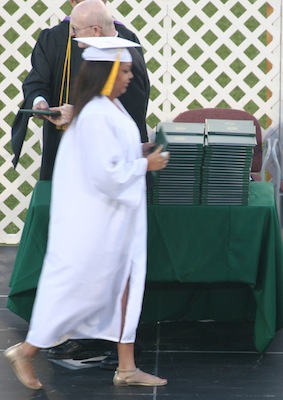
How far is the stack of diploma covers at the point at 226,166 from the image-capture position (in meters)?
4.99

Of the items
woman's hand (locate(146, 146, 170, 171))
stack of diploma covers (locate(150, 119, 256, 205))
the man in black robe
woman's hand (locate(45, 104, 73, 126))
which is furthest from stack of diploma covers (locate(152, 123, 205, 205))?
the man in black robe

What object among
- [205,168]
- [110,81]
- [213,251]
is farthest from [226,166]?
[110,81]

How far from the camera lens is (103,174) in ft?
14.5

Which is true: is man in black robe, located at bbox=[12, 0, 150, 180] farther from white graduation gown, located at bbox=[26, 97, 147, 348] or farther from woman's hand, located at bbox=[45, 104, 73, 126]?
white graduation gown, located at bbox=[26, 97, 147, 348]

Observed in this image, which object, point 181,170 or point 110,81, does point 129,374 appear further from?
point 110,81

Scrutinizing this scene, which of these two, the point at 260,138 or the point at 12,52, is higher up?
the point at 12,52

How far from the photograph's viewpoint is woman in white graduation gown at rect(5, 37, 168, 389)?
4445 mm

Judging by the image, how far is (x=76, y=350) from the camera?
207 inches

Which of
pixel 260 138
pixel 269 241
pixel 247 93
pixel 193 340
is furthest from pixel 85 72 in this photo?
pixel 247 93

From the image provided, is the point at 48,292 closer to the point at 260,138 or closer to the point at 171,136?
the point at 171,136

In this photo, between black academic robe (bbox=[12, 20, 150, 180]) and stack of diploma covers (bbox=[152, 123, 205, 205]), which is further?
black academic robe (bbox=[12, 20, 150, 180])

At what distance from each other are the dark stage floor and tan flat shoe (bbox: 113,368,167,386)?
0.09 ft

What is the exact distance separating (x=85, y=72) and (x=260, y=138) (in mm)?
2590

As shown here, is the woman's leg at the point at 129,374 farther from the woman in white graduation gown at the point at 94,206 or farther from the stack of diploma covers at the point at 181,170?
the stack of diploma covers at the point at 181,170
